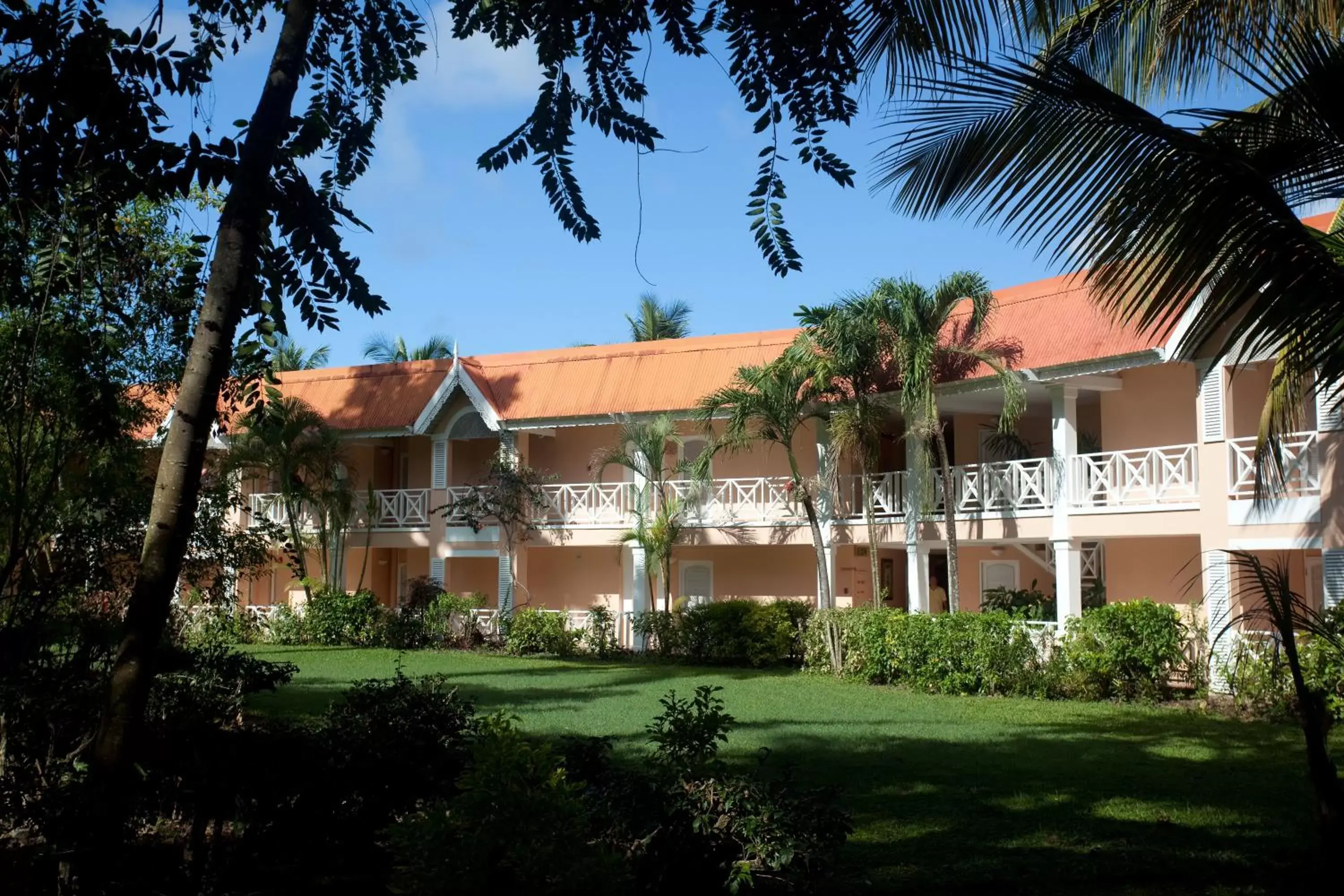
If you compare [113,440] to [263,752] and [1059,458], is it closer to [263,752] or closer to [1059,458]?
[263,752]

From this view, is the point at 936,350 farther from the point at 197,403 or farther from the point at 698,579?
the point at 197,403

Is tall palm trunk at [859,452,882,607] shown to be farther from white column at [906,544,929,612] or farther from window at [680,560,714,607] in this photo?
window at [680,560,714,607]

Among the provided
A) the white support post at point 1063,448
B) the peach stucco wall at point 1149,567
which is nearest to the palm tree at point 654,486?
the white support post at point 1063,448

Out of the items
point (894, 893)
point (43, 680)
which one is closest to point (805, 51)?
point (894, 893)

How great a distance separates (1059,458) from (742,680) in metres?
6.32

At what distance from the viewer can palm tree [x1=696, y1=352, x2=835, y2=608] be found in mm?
21391

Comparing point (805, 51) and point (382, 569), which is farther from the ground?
point (805, 51)

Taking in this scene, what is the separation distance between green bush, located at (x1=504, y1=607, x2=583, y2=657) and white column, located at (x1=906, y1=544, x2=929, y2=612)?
22.3 ft

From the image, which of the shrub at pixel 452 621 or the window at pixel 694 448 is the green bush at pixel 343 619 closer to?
the shrub at pixel 452 621

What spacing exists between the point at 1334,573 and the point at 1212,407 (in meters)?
2.96

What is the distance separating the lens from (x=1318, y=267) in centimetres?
421

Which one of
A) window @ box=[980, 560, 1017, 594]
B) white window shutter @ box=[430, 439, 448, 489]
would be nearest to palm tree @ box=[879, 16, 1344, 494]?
window @ box=[980, 560, 1017, 594]

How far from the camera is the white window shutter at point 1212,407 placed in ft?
55.1

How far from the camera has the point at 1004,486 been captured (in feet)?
67.7
